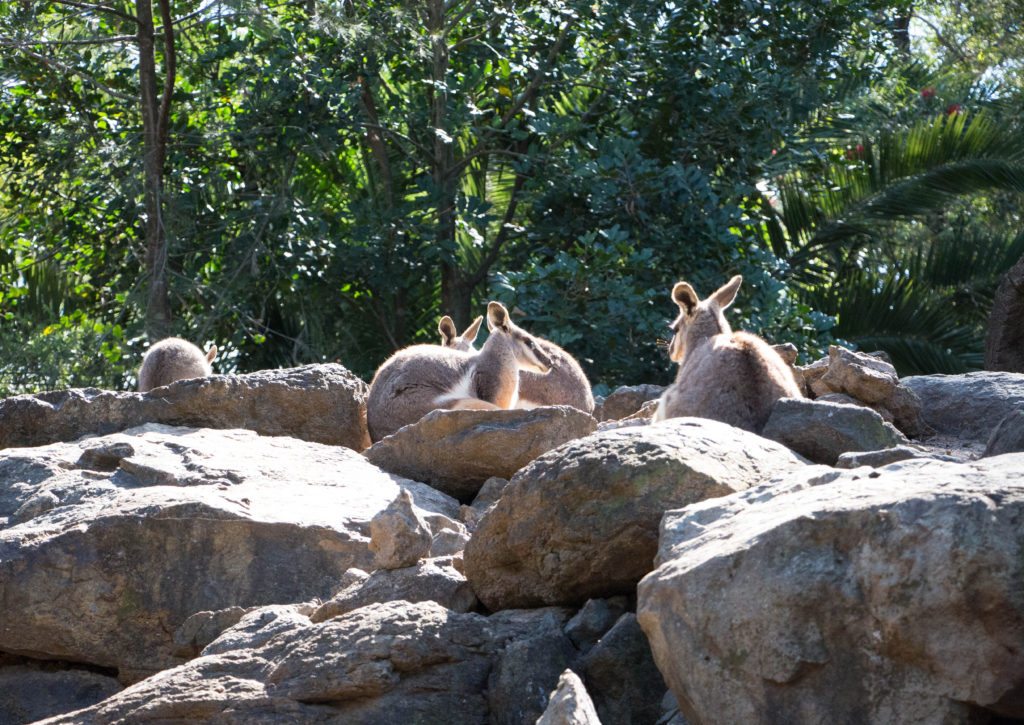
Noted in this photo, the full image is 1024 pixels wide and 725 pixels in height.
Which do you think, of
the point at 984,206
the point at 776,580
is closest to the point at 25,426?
the point at 776,580

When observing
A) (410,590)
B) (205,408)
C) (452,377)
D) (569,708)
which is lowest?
(452,377)

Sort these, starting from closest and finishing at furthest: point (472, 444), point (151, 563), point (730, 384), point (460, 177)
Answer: point (151, 563)
point (730, 384)
point (472, 444)
point (460, 177)

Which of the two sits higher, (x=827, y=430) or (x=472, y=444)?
(x=827, y=430)

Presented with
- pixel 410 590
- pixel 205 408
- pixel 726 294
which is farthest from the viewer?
pixel 726 294

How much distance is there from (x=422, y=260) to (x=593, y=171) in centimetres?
212

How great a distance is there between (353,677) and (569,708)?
122 cm

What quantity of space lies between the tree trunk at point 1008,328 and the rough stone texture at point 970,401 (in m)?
3.35

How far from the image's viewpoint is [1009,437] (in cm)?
520

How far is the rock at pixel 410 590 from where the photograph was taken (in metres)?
5.33

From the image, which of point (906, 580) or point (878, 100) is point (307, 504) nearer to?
point (906, 580)

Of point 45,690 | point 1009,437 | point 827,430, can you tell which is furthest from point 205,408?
point 1009,437

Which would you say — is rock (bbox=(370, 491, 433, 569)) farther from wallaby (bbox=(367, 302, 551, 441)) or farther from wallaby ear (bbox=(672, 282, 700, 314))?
wallaby (bbox=(367, 302, 551, 441))

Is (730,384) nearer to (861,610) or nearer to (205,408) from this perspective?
(205,408)

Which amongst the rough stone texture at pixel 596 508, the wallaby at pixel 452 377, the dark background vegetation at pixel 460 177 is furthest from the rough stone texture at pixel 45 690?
the dark background vegetation at pixel 460 177
